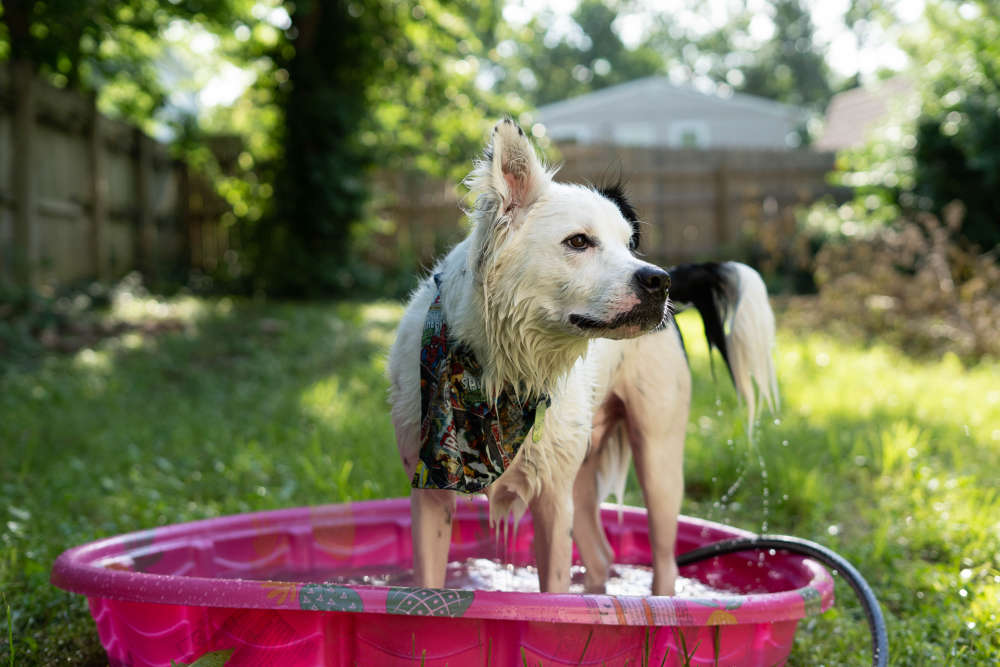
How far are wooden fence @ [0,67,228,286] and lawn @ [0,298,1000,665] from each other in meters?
2.17

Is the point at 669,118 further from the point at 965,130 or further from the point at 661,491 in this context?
the point at 661,491

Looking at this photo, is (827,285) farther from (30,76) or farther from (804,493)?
(30,76)

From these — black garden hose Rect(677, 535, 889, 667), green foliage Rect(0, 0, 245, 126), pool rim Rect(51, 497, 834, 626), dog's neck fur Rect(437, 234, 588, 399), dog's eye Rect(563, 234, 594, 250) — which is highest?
green foliage Rect(0, 0, 245, 126)

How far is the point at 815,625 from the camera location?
3262 millimetres

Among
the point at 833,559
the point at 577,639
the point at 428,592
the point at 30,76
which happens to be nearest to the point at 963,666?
the point at 833,559

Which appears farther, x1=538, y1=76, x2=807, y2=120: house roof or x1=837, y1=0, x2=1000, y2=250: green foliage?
x1=538, y1=76, x2=807, y2=120: house roof

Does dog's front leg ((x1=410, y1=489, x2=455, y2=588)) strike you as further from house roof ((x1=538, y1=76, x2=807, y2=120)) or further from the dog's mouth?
house roof ((x1=538, y1=76, x2=807, y2=120))

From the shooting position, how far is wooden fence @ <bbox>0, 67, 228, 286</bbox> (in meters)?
8.98

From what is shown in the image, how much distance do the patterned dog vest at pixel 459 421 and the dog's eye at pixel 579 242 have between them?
44cm

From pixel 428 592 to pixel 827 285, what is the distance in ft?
27.7

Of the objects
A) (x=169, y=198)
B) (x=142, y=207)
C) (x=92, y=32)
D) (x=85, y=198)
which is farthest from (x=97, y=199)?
(x=169, y=198)

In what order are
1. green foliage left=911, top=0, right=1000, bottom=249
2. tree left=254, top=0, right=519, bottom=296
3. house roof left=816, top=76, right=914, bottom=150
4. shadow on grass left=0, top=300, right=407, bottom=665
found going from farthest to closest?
house roof left=816, top=76, right=914, bottom=150 < tree left=254, top=0, right=519, bottom=296 < green foliage left=911, top=0, right=1000, bottom=249 < shadow on grass left=0, top=300, right=407, bottom=665

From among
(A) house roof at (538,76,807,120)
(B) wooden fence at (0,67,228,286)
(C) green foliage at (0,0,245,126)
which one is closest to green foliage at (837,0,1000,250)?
(C) green foliage at (0,0,245,126)

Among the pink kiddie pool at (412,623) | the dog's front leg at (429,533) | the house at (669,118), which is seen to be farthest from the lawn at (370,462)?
the house at (669,118)
